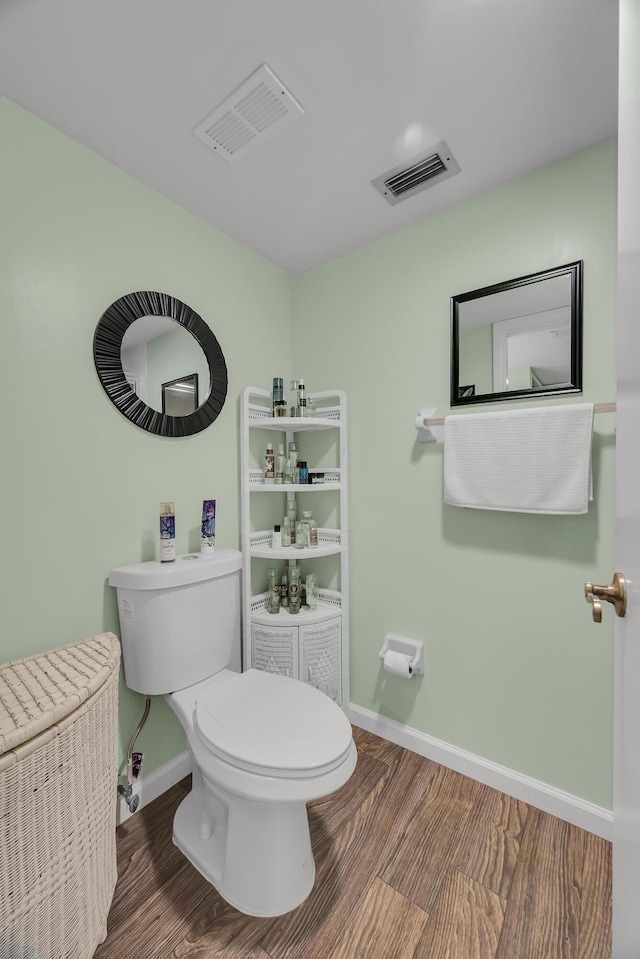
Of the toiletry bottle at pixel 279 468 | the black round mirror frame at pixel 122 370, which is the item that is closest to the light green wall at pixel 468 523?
the toiletry bottle at pixel 279 468

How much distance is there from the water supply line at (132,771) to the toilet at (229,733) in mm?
147

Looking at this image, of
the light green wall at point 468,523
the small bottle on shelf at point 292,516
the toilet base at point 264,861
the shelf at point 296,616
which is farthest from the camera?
the small bottle on shelf at point 292,516

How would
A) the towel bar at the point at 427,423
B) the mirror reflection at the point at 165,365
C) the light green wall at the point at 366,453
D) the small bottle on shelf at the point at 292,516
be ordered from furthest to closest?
the small bottle on shelf at the point at 292,516 < the towel bar at the point at 427,423 < the mirror reflection at the point at 165,365 < the light green wall at the point at 366,453

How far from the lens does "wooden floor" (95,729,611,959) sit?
949mm

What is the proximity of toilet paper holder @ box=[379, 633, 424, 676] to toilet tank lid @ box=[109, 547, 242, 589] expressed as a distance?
2.41 feet

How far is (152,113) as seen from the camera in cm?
113

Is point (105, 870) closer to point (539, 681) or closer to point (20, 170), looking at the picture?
point (539, 681)

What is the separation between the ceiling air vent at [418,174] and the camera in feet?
4.18

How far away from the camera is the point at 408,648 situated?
64.8 inches

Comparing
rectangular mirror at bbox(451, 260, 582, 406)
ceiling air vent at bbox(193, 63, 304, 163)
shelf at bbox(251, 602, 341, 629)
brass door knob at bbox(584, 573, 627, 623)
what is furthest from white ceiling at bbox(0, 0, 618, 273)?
shelf at bbox(251, 602, 341, 629)

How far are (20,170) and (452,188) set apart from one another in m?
1.39

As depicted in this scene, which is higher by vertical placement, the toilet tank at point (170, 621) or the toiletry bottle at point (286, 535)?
the toiletry bottle at point (286, 535)

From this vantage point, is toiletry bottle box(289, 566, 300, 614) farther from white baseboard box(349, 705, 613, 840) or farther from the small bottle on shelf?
white baseboard box(349, 705, 613, 840)

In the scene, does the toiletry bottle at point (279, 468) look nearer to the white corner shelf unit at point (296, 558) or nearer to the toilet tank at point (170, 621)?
the white corner shelf unit at point (296, 558)
